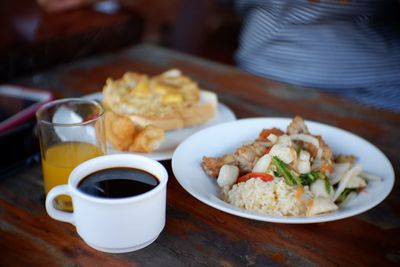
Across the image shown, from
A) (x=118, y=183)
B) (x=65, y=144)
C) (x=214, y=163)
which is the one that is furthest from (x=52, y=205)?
(x=214, y=163)

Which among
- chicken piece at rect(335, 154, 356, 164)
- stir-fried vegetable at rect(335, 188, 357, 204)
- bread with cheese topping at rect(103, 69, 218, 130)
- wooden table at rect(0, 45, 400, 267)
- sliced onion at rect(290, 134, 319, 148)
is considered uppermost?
sliced onion at rect(290, 134, 319, 148)

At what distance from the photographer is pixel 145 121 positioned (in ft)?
4.41

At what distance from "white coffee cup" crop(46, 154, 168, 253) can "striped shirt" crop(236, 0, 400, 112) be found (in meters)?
1.25

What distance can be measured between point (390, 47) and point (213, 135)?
3.75ft

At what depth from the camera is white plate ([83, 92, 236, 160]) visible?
3.87 feet

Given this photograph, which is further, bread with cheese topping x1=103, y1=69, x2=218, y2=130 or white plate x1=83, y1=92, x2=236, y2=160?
bread with cheese topping x1=103, y1=69, x2=218, y2=130

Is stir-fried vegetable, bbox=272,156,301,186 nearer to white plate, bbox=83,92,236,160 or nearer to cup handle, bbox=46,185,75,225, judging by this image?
white plate, bbox=83,92,236,160

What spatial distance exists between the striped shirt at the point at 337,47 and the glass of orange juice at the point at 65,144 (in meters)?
1.11

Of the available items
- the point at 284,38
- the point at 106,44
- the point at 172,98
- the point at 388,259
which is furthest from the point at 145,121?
the point at 106,44

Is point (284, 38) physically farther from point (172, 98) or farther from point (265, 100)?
point (172, 98)

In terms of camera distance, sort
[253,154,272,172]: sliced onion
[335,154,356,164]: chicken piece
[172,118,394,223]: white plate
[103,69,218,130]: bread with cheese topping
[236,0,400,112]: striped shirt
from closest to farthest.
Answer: [172,118,394,223]: white plate < [253,154,272,172]: sliced onion < [335,154,356,164]: chicken piece < [103,69,218,130]: bread with cheese topping < [236,0,400,112]: striped shirt

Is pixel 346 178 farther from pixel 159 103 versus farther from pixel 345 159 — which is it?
pixel 159 103

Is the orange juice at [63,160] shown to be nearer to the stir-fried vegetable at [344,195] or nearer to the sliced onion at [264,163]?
the sliced onion at [264,163]

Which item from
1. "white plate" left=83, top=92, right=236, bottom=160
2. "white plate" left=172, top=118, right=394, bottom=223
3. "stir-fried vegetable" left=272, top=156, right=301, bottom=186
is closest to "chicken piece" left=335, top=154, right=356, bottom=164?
"white plate" left=172, top=118, right=394, bottom=223
